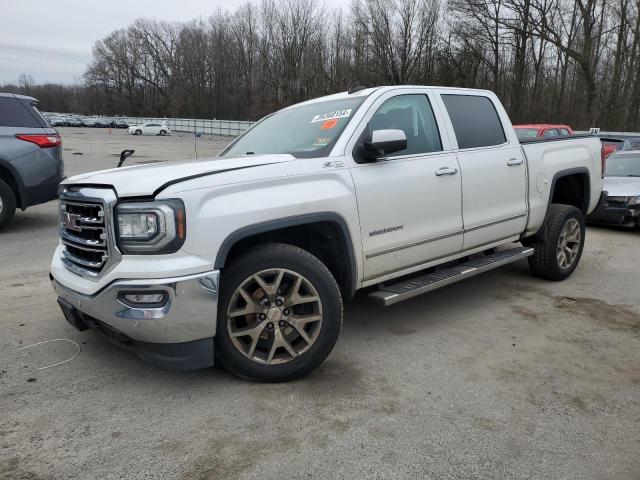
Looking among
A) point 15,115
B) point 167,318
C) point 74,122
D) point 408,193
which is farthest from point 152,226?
point 74,122

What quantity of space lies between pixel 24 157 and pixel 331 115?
5.87 metres

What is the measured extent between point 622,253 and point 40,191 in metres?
8.74

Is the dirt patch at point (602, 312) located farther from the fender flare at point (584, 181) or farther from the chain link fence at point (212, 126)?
the chain link fence at point (212, 126)

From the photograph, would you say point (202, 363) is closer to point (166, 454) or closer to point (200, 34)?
point (166, 454)

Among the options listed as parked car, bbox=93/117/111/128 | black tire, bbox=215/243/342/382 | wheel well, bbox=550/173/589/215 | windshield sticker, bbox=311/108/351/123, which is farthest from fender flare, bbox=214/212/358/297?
parked car, bbox=93/117/111/128

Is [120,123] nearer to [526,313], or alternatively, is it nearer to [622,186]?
[622,186]

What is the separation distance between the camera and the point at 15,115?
783cm

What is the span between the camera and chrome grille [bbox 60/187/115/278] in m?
3.01

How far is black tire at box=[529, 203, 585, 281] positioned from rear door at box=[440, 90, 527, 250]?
19.1 inches

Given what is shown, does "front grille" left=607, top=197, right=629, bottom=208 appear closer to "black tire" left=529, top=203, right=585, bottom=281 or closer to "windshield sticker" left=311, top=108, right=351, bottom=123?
Result: "black tire" left=529, top=203, right=585, bottom=281

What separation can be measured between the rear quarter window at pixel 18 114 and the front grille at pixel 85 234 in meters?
5.38

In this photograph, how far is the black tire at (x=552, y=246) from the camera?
5410mm

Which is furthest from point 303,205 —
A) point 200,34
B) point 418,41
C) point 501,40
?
point 200,34

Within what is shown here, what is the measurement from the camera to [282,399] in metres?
3.15
